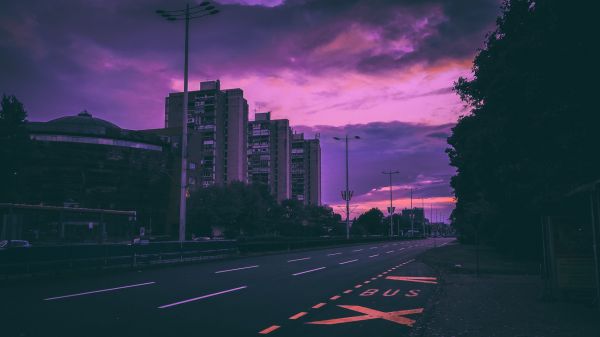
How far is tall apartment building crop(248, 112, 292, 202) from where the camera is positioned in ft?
511

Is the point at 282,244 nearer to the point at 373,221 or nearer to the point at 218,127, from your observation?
the point at 218,127

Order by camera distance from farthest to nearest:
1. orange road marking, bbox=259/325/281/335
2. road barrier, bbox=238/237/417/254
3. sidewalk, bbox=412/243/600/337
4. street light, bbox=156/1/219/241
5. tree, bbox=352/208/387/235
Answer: tree, bbox=352/208/387/235, road barrier, bbox=238/237/417/254, street light, bbox=156/1/219/241, sidewalk, bbox=412/243/600/337, orange road marking, bbox=259/325/281/335

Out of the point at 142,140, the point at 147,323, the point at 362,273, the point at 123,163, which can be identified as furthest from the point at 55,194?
the point at 147,323

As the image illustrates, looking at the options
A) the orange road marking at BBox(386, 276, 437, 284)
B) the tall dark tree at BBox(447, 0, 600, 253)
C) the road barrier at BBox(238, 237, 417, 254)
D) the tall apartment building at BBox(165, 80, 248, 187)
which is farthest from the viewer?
the tall apartment building at BBox(165, 80, 248, 187)

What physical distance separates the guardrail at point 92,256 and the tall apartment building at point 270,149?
4999 inches

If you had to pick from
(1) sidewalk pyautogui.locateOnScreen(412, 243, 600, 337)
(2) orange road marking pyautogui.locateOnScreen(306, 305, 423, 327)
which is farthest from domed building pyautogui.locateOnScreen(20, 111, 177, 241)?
(2) orange road marking pyautogui.locateOnScreen(306, 305, 423, 327)

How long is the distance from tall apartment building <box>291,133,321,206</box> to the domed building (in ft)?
266

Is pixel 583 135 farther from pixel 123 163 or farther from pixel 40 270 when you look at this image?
pixel 123 163

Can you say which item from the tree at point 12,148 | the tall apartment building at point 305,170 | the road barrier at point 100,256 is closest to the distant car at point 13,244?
the road barrier at point 100,256

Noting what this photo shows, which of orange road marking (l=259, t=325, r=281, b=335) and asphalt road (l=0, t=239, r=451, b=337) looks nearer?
orange road marking (l=259, t=325, r=281, b=335)

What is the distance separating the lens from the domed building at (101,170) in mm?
88562

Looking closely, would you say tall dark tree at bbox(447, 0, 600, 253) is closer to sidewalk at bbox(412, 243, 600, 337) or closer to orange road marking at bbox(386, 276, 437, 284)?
sidewalk at bbox(412, 243, 600, 337)

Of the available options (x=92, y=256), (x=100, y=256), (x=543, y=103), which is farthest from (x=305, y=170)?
(x=543, y=103)

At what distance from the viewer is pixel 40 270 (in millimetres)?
17156
